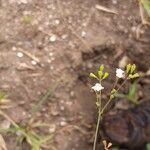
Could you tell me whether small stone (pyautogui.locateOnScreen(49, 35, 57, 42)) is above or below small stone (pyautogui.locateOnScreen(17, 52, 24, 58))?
above

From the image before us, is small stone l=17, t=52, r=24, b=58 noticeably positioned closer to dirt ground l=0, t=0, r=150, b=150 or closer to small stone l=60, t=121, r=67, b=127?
dirt ground l=0, t=0, r=150, b=150

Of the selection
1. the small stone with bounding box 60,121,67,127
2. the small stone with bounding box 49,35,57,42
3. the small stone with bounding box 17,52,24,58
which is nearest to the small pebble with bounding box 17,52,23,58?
the small stone with bounding box 17,52,24,58

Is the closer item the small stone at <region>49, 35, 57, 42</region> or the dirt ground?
the dirt ground

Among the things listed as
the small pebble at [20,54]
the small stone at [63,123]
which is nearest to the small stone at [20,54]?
the small pebble at [20,54]

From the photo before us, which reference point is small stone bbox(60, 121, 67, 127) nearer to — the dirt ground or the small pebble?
the dirt ground

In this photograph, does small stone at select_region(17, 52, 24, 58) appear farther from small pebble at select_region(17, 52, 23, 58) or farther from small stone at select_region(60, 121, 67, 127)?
small stone at select_region(60, 121, 67, 127)

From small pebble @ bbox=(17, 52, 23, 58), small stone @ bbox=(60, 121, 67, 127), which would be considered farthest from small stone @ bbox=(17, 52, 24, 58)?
small stone @ bbox=(60, 121, 67, 127)

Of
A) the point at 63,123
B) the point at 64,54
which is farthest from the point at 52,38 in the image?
the point at 63,123

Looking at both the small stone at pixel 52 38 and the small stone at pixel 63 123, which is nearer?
the small stone at pixel 63 123

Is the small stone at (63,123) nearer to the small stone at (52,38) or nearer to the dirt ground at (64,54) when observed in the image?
the dirt ground at (64,54)

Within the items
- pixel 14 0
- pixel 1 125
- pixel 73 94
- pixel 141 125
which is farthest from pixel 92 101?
pixel 14 0
